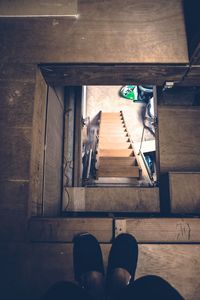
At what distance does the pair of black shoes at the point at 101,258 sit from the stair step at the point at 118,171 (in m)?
3.06

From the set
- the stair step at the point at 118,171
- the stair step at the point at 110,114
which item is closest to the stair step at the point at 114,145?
the stair step at the point at 118,171

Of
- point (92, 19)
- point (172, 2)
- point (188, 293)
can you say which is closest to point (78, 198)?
point (188, 293)

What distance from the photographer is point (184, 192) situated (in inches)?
126

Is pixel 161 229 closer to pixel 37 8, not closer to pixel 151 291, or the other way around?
pixel 151 291

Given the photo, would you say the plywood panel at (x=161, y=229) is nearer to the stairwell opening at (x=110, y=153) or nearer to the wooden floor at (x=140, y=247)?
the wooden floor at (x=140, y=247)

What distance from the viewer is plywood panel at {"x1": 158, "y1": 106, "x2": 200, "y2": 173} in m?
3.84

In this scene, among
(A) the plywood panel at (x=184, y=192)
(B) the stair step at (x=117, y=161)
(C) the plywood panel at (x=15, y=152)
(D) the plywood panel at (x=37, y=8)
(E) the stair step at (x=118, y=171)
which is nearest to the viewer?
(C) the plywood panel at (x=15, y=152)

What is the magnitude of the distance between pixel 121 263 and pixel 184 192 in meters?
1.32

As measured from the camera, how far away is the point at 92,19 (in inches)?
113

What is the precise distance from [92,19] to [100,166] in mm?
3221

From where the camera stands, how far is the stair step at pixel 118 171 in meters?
5.52

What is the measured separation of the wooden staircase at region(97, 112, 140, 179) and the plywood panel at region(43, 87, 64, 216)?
1491 mm

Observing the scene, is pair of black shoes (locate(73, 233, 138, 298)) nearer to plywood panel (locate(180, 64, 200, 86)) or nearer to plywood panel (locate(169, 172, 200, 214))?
plywood panel (locate(169, 172, 200, 214))

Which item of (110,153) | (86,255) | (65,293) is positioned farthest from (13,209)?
(110,153)
